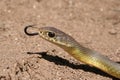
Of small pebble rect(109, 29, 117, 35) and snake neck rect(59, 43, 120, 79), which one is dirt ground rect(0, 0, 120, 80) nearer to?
small pebble rect(109, 29, 117, 35)

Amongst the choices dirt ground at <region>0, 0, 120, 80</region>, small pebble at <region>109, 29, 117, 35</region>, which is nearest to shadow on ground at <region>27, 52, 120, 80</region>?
dirt ground at <region>0, 0, 120, 80</region>

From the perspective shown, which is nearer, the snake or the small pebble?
the snake

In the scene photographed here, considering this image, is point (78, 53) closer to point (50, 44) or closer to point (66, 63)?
point (66, 63)

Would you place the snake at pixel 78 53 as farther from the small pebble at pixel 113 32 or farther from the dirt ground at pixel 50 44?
the small pebble at pixel 113 32

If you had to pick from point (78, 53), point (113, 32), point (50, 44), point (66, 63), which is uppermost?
point (113, 32)

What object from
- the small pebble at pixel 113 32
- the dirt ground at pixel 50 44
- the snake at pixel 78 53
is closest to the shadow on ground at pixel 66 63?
the dirt ground at pixel 50 44

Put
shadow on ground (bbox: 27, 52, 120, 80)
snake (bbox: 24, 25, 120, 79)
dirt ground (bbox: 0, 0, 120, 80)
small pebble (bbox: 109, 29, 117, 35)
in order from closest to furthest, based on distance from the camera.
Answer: dirt ground (bbox: 0, 0, 120, 80)
snake (bbox: 24, 25, 120, 79)
shadow on ground (bbox: 27, 52, 120, 80)
small pebble (bbox: 109, 29, 117, 35)

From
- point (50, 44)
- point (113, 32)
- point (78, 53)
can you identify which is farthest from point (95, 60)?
point (113, 32)

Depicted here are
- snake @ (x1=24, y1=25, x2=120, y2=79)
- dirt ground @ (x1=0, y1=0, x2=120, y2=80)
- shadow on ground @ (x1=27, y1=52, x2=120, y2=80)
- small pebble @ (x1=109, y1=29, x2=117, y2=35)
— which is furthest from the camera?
small pebble @ (x1=109, y1=29, x2=117, y2=35)

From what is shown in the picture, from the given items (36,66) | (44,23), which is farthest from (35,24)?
(36,66)

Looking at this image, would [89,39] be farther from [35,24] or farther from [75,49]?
[75,49]
